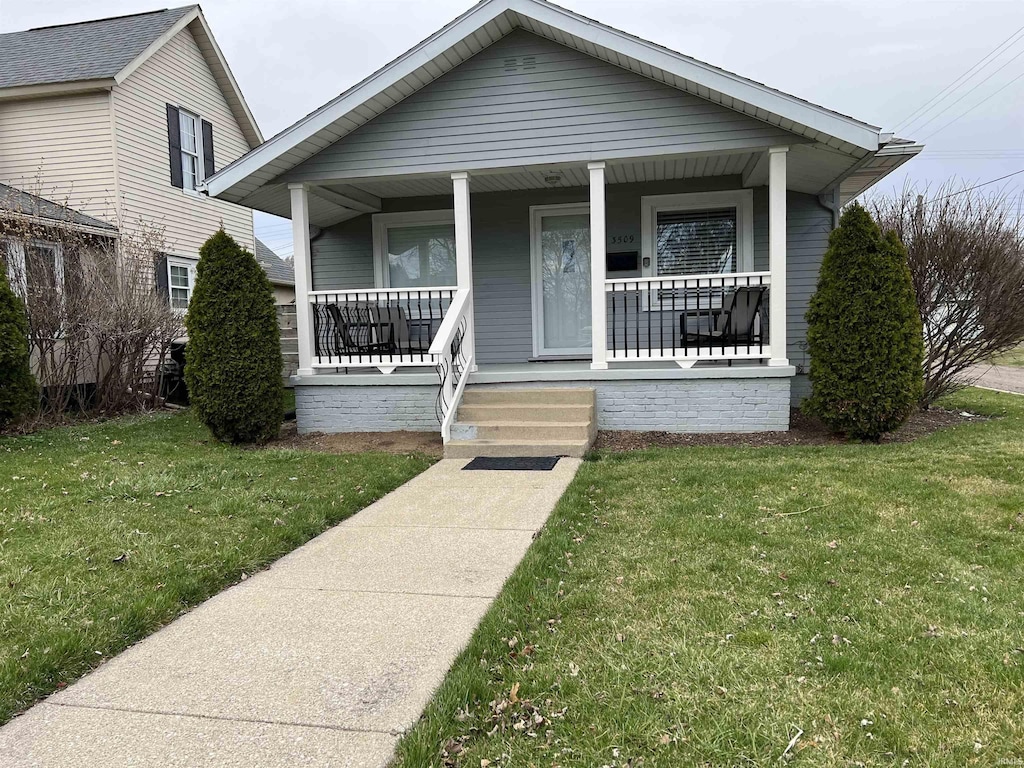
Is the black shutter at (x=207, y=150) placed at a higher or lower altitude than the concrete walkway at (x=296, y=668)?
higher

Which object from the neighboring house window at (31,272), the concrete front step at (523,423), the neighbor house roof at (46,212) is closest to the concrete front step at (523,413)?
the concrete front step at (523,423)

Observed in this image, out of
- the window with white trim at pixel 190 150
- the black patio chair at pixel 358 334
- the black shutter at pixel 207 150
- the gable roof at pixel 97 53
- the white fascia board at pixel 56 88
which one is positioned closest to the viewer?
the black patio chair at pixel 358 334

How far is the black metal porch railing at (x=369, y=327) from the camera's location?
316 inches

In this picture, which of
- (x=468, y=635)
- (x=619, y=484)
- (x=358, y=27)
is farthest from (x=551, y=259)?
(x=358, y=27)

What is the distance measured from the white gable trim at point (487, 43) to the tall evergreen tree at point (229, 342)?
1.24 m

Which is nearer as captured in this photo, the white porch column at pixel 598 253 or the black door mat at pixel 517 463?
the black door mat at pixel 517 463

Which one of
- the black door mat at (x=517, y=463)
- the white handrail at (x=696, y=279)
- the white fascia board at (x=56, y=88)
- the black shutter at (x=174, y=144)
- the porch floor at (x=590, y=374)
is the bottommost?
the black door mat at (x=517, y=463)

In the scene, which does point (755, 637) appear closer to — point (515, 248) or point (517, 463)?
point (517, 463)

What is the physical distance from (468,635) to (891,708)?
156 centimetres

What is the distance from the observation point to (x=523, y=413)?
23.8ft

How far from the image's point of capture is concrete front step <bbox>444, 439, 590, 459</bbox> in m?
6.55

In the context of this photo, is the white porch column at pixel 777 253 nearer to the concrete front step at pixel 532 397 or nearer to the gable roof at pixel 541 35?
the gable roof at pixel 541 35

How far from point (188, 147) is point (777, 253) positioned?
41.1 feet

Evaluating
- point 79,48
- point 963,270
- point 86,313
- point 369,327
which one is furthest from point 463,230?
point 79,48
